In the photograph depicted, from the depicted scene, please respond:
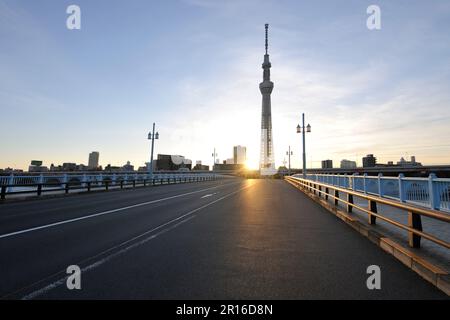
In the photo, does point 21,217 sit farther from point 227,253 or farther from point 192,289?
point 192,289

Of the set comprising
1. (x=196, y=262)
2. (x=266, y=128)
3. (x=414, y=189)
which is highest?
(x=266, y=128)

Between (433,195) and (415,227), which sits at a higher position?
(433,195)

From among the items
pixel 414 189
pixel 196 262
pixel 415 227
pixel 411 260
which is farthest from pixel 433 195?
pixel 196 262

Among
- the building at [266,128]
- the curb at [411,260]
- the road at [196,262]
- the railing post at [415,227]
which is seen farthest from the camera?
the building at [266,128]

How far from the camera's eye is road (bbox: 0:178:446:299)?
13.1ft

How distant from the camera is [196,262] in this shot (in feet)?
17.6

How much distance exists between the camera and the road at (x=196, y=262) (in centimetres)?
401

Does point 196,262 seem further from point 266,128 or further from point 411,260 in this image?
point 266,128

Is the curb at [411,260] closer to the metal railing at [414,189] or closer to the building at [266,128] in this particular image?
the metal railing at [414,189]

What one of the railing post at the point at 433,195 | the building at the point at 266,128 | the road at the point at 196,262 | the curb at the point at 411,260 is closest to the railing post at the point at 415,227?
the curb at the point at 411,260
